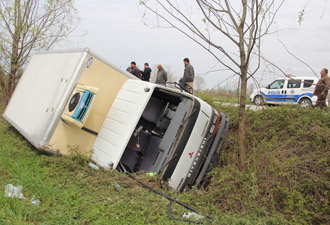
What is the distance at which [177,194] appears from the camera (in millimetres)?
4117

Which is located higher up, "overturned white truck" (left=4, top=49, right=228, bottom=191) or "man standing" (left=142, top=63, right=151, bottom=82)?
"man standing" (left=142, top=63, right=151, bottom=82)

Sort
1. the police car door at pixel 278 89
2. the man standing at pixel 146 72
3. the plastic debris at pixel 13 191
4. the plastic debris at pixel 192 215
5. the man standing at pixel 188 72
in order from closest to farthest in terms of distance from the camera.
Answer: the plastic debris at pixel 192 215 → the plastic debris at pixel 13 191 → the man standing at pixel 188 72 → the man standing at pixel 146 72 → the police car door at pixel 278 89

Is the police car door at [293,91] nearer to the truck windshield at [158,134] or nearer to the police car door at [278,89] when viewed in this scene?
the police car door at [278,89]

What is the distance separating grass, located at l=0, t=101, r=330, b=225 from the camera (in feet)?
10.1

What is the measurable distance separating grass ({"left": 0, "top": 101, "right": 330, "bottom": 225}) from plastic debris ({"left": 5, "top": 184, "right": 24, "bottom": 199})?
7cm

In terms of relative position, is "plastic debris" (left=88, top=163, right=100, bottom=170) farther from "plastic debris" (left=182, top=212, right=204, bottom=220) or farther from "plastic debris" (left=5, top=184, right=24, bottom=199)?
"plastic debris" (left=182, top=212, right=204, bottom=220)

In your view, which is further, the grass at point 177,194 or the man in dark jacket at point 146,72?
the man in dark jacket at point 146,72

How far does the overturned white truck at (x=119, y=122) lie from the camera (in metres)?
4.36

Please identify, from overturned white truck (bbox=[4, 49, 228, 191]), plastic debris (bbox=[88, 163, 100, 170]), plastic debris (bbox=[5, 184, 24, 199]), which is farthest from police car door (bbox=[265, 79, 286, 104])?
plastic debris (bbox=[5, 184, 24, 199])

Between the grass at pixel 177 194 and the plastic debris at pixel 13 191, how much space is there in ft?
A: 0.23

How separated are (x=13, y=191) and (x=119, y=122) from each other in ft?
5.78

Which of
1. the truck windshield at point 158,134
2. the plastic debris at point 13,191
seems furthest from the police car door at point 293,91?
the plastic debris at point 13,191

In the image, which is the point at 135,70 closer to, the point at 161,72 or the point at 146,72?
the point at 146,72

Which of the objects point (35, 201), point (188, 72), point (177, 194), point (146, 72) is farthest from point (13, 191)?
point (146, 72)
